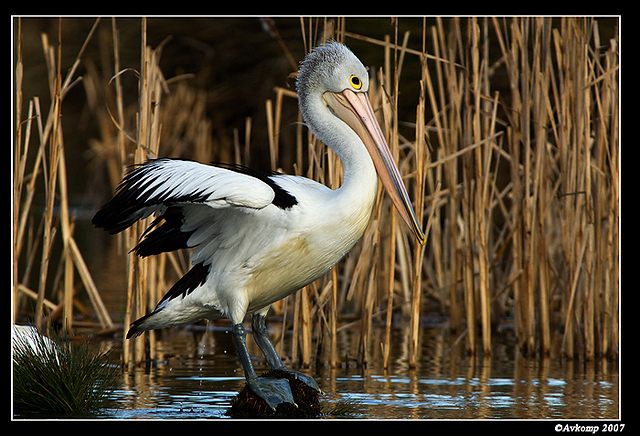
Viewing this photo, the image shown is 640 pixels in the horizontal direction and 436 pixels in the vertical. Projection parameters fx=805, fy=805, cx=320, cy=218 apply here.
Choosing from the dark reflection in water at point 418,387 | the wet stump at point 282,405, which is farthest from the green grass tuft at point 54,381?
the wet stump at point 282,405

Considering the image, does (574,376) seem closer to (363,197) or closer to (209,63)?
(363,197)

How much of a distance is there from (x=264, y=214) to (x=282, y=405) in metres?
1.06

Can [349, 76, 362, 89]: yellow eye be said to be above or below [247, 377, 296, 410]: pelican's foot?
above

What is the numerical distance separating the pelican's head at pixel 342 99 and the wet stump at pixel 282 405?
122cm

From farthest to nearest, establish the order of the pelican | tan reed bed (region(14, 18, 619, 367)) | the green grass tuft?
tan reed bed (region(14, 18, 619, 367))
the green grass tuft
the pelican

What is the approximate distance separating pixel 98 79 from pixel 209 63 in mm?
2513

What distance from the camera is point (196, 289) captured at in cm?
469

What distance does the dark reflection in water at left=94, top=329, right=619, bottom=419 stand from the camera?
470cm

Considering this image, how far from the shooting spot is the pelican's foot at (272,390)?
440 cm

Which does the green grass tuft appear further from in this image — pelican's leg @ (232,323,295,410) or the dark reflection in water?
pelican's leg @ (232,323,295,410)

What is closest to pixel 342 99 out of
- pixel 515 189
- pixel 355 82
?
pixel 355 82

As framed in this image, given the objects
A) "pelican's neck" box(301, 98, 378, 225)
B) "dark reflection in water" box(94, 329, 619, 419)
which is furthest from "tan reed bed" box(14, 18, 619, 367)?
"pelican's neck" box(301, 98, 378, 225)

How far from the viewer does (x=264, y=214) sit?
14.6ft

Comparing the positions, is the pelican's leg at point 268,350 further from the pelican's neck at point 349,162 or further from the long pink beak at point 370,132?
the long pink beak at point 370,132
